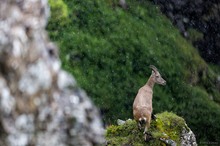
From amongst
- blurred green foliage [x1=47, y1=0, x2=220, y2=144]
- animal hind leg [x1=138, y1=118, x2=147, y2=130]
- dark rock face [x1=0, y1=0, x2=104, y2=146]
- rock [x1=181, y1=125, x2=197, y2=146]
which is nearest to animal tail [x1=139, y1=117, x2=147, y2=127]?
animal hind leg [x1=138, y1=118, x2=147, y2=130]

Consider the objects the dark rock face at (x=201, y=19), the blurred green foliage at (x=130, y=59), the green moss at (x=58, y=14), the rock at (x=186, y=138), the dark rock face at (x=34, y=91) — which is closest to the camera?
the dark rock face at (x=34, y=91)

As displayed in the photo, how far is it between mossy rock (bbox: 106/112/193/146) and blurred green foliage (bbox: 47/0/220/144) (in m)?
14.7

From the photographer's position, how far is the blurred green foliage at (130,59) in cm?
3847

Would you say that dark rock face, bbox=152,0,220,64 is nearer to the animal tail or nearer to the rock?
the rock

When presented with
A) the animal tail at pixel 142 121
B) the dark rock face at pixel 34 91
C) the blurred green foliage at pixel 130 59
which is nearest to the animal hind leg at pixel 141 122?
the animal tail at pixel 142 121

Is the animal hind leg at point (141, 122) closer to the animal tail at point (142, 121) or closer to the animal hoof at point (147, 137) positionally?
the animal tail at point (142, 121)

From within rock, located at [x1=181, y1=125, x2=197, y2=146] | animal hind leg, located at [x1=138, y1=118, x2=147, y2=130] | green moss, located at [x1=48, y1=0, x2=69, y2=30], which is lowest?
rock, located at [x1=181, y1=125, x2=197, y2=146]

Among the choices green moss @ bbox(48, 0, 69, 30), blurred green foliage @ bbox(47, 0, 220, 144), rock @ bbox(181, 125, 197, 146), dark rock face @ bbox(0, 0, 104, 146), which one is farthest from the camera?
green moss @ bbox(48, 0, 69, 30)

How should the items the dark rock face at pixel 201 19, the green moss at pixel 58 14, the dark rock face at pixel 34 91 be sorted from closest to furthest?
the dark rock face at pixel 34 91 → the green moss at pixel 58 14 → the dark rock face at pixel 201 19

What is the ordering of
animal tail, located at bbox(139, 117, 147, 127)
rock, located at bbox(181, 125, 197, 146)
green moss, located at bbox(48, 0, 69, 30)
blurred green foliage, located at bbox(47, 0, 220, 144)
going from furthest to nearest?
green moss, located at bbox(48, 0, 69, 30) → blurred green foliage, located at bbox(47, 0, 220, 144) → rock, located at bbox(181, 125, 197, 146) → animal tail, located at bbox(139, 117, 147, 127)

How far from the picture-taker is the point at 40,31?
8.49 metres

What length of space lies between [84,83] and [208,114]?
11.7 metres

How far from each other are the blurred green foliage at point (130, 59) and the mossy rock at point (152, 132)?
1467 cm

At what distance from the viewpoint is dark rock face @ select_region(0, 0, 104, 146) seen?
26.3 feet
